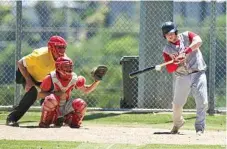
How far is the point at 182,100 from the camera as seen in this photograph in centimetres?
1120

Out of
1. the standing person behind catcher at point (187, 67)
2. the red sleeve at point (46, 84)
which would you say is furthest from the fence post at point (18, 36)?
the standing person behind catcher at point (187, 67)

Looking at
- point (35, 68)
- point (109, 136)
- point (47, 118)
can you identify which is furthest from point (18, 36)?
point (109, 136)

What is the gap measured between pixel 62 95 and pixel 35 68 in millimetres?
604

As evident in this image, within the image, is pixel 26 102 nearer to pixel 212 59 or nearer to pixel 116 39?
pixel 212 59

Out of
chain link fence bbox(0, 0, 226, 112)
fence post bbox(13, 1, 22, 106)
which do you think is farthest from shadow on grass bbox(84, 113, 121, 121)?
fence post bbox(13, 1, 22, 106)

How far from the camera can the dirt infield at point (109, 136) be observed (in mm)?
9805

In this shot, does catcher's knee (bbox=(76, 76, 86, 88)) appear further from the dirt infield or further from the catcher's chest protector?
the dirt infield

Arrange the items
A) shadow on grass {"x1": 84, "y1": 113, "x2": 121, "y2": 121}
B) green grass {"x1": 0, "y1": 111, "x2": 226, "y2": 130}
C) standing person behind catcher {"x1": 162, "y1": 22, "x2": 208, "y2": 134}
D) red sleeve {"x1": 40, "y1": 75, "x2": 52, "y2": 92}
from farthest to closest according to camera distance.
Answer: shadow on grass {"x1": 84, "y1": 113, "x2": 121, "y2": 121} → green grass {"x1": 0, "y1": 111, "x2": 226, "y2": 130} → red sleeve {"x1": 40, "y1": 75, "x2": 52, "y2": 92} → standing person behind catcher {"x1": 162, "y1": 22, "x2": 208, "y2": 134}

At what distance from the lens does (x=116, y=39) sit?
17.2 metres

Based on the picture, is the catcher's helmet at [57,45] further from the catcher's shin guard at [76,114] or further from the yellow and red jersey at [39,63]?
the catcher's shin guard at [76,114]

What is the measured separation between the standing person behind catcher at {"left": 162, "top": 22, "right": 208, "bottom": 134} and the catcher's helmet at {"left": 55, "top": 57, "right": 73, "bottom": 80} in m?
1.36

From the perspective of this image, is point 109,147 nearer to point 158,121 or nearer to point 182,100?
point 182,100

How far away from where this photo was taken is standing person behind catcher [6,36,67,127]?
11.4m

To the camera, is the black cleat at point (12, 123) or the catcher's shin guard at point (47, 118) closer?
the catcher's shin guard at point (47, 118)
